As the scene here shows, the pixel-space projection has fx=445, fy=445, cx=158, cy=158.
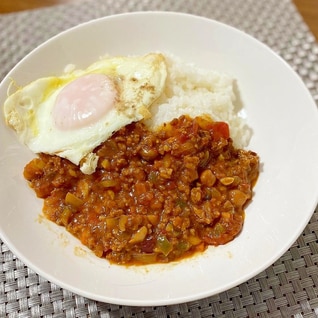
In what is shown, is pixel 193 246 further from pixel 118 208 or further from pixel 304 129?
pixel 304 129

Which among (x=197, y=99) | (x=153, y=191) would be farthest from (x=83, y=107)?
(x=197, y=99)

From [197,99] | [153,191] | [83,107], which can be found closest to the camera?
[153,191]

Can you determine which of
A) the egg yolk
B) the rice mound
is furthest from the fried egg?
the rice mound

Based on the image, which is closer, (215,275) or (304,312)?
(215,275)

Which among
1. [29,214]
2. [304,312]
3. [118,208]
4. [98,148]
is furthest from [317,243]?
[29,214]

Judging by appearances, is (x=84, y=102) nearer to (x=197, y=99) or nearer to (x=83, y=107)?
(x=83, y=107)
